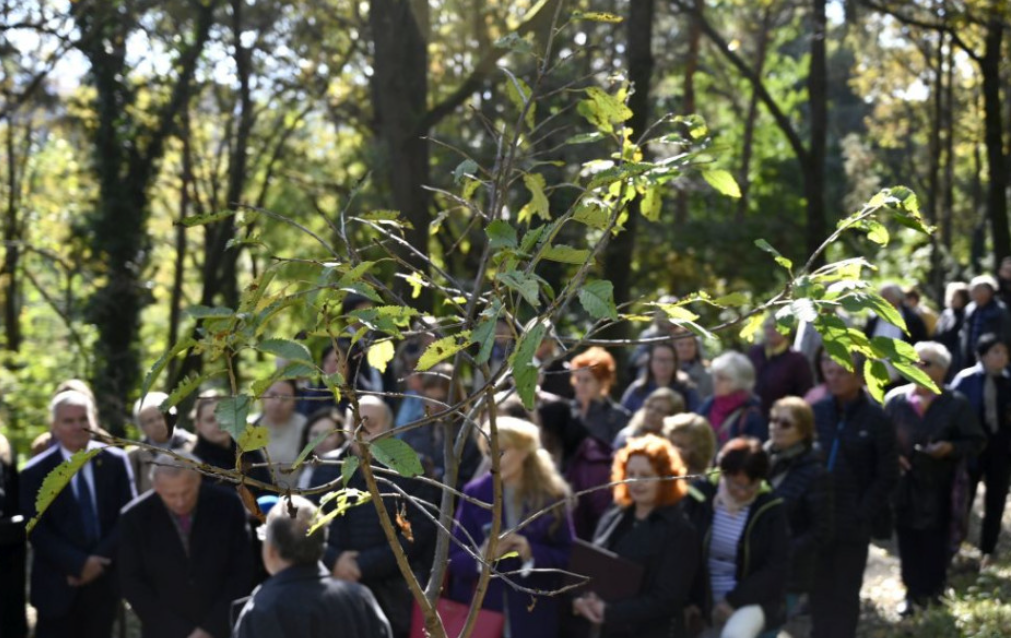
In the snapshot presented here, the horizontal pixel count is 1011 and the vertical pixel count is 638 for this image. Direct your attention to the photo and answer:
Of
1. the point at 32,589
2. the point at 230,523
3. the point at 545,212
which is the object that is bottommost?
the point at 32,589

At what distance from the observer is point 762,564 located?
6.61 m

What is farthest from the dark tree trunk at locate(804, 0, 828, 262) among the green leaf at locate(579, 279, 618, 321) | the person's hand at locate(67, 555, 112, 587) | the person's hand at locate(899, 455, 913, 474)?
the green leaf at locate(579, 279, 618, 321)

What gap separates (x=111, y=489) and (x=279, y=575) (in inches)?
118

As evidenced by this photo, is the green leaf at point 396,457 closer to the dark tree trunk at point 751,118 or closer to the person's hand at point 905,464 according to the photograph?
the person's hand at point 905,464

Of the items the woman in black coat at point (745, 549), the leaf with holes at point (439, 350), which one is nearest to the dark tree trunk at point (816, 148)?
the woman in black coat at point (745, 549)

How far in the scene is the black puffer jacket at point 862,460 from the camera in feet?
26.4

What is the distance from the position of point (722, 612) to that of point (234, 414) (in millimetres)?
4629

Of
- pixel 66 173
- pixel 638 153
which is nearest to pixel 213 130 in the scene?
pixel 66 173

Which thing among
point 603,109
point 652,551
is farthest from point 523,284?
point 652,551

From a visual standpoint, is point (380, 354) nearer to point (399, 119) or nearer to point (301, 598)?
point (301, 598)

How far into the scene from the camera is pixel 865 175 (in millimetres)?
37875

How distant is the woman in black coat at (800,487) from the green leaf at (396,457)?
16.5ft

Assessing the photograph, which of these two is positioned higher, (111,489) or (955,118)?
(955,118)

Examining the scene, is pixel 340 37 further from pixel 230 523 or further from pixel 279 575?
pixel 279 575
